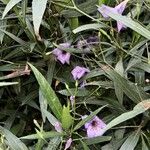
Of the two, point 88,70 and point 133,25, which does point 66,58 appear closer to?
point 88,70

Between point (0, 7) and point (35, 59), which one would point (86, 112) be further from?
point (0, 7)

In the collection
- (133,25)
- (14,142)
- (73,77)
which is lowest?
(14,142)

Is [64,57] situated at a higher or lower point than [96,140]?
higher

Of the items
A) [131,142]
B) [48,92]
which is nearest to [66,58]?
[48,92]

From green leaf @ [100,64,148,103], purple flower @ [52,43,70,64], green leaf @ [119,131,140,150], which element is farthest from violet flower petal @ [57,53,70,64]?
green leaf @ [119,131,140,150]

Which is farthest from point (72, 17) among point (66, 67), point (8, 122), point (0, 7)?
point (8, 122)

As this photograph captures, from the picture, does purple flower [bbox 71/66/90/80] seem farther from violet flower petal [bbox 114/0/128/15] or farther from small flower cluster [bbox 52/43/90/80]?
violet flower petal [bbox 114/0/128/15]

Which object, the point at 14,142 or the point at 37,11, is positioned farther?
the point at 14,142
